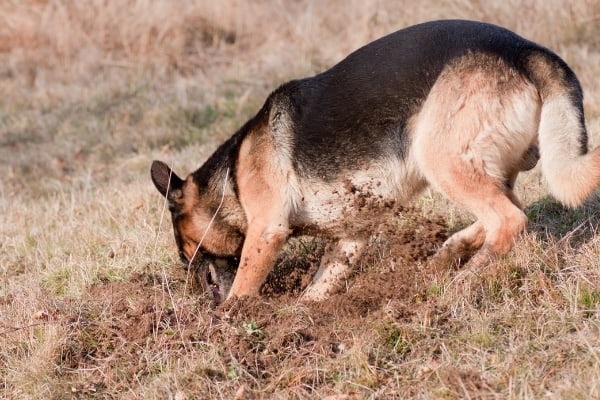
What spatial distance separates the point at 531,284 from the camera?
4.20m

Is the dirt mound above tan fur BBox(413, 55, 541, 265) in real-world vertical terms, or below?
below

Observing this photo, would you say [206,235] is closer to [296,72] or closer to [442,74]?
[442,74]

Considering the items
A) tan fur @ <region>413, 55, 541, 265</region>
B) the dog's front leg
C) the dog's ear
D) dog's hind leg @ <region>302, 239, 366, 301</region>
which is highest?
tan fur @ <region>413, 55, 541, 265</region>

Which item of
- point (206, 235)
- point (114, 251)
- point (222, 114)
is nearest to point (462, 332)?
point (206, 235)

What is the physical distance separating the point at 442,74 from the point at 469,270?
105 centimetres

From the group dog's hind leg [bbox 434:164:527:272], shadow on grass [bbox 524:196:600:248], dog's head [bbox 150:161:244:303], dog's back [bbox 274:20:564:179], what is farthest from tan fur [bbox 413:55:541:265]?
dog's head [bbox 150:161:244:303]

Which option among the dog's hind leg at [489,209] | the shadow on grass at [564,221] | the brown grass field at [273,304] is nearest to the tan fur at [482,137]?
the dog's hind leg at [489,209]

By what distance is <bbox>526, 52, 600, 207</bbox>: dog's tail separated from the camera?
398 cm

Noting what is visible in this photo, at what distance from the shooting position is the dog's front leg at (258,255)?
15.4 ft

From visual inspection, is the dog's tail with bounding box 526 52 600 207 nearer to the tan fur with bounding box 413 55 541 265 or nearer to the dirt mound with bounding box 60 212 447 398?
the tan fur with bounding box 413 55 541 265

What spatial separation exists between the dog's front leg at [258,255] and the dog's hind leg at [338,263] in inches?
16.4

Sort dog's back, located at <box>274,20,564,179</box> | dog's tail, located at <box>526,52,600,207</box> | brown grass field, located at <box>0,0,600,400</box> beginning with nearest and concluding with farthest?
brown grass field, located at <box>0,0,600,400</box>
dog's tail, located at <box>526,52,600,207</box>
dog's back, located at <box>274,20,564,179</box>

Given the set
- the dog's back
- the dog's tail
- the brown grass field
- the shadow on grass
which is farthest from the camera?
the shadow on grass

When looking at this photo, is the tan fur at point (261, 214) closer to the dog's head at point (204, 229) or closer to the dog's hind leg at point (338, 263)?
the dog's head at point (204, 229)
